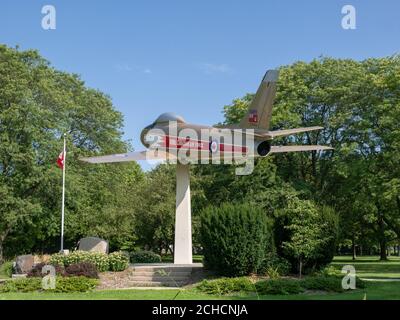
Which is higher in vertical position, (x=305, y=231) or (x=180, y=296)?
(x=305, y=231)

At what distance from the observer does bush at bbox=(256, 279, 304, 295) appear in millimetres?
16000

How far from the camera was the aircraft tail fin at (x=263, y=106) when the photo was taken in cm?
2170

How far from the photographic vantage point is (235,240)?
18688 mm

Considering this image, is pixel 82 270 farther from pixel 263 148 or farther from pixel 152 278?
pixel 263 148

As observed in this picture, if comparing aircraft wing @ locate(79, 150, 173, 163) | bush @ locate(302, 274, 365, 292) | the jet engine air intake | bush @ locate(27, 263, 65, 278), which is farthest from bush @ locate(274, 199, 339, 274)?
bush @ locate(27, 263, 65, 278)

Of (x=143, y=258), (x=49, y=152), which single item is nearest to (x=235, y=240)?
(x=143, y=258)

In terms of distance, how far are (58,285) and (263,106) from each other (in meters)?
10.8

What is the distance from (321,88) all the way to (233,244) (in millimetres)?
21619

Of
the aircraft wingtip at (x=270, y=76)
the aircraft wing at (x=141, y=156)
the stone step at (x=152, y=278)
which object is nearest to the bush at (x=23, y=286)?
the stone step at (x=152, y=278)

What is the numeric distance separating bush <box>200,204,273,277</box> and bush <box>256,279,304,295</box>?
2.02m

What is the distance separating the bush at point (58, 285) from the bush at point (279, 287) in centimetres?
594

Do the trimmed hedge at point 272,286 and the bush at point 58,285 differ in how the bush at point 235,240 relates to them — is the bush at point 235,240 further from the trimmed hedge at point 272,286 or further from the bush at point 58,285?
the bush at point 58,285
